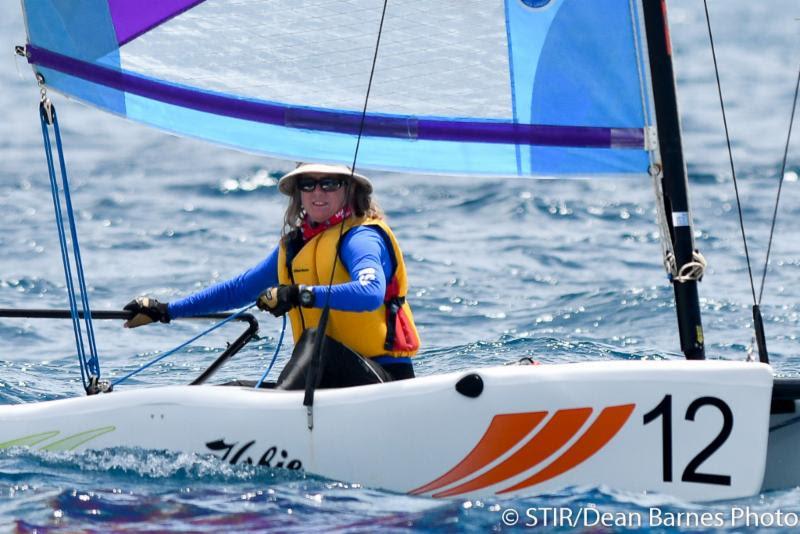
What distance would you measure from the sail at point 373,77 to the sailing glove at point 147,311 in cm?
57

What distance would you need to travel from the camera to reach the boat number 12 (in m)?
3.54

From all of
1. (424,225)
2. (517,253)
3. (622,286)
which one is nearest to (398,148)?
(622,286)

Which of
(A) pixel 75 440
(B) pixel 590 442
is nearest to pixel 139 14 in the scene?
(A) pixel 75 440

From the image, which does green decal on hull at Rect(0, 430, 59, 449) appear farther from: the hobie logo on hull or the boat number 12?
the boat number 12

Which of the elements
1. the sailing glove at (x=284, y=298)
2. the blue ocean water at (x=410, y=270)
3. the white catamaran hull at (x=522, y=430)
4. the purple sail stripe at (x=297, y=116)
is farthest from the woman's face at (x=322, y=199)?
the blue ocean water at (x=410, y=270)

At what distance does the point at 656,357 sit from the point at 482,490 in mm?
2318

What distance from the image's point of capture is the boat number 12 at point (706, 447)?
11.6 ft

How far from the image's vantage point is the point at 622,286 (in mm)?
7586

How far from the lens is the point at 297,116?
4387mm

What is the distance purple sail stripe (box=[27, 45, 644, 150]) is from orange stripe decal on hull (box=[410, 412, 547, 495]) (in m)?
0.96

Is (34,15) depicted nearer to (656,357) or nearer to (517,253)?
(656,357)

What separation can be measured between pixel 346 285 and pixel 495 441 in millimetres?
609

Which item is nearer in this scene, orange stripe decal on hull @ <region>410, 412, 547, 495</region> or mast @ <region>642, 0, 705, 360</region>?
orange stripe decal on hull @ <region>410, 412, 547, 495</region>

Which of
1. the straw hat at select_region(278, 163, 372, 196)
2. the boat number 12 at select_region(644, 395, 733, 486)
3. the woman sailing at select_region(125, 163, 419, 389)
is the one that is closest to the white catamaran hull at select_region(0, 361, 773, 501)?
the boat number 12 at select_region(644, 395, 733, 486)
